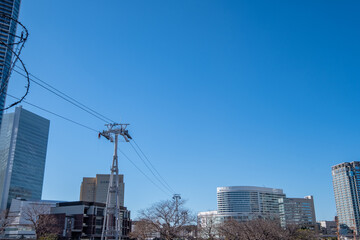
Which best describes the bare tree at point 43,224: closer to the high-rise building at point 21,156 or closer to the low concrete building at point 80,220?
the low concrete building at point 80,220

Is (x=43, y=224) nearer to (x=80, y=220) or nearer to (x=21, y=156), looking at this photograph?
(x=80, y=220)

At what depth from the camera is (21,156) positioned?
588 ft

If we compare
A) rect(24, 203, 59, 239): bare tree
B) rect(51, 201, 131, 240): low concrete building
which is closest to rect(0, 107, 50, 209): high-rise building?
rect(51, 201, 131, 240): low concrete building

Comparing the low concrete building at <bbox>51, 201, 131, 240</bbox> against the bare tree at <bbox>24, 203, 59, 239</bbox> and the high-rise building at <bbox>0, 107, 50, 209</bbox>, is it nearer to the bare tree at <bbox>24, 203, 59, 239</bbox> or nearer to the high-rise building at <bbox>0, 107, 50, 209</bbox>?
the bare tree at <bbox>24, 203, 59, 239</bbox>

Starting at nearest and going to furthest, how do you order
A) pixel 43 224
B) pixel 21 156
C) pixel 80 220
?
pixel 43 224 < pixel 80 220 < pixel 21 156

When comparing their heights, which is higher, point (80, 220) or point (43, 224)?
point (80, 220)

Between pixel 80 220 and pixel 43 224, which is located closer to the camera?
pixel 43 224

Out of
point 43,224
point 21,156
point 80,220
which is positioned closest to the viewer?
point 43,224

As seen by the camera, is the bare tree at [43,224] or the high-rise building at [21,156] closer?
the bare tree at [43,224]

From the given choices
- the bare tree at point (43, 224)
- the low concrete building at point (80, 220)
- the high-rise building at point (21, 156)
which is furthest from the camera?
the high-rise building at point (21, 156)

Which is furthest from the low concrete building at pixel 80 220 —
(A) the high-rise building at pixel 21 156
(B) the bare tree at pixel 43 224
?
(A) the high-rise building at pixel 21 156

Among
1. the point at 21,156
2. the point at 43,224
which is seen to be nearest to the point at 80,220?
the point at 43,224

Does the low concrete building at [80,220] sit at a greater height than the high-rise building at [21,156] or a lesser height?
lesser

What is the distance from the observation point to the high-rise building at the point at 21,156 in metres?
171
